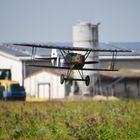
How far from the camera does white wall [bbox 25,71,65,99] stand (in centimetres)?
6391

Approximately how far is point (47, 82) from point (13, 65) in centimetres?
608

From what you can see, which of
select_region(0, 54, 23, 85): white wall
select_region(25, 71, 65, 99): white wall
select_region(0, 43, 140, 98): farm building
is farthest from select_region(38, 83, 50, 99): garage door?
select_region(0, 54, 23, 85): white wall

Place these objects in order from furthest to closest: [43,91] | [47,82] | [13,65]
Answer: [13,65] → [43,91] → [47,82]

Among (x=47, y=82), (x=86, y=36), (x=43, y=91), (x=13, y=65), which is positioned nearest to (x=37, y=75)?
(x=47, y=82)

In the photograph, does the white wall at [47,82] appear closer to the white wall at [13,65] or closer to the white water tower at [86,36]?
the white wall at [13,65]

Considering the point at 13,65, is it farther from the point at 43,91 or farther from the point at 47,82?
the point at 47,82

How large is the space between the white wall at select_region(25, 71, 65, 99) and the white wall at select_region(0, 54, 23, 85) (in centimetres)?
177

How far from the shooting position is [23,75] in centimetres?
6744

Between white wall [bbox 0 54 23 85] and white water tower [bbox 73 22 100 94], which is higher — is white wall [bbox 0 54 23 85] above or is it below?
below

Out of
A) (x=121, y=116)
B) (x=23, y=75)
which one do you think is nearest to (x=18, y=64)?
(x=23, y=75)

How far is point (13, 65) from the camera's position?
6831 centimetres

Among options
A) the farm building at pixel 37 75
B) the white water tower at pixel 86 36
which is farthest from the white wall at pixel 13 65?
the white water tower at pixel 86 36

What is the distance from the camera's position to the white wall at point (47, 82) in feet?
210

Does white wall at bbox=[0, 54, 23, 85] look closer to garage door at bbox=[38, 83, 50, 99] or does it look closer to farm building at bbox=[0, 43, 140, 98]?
farm building at bbox=[0, 43, 140, 98]
